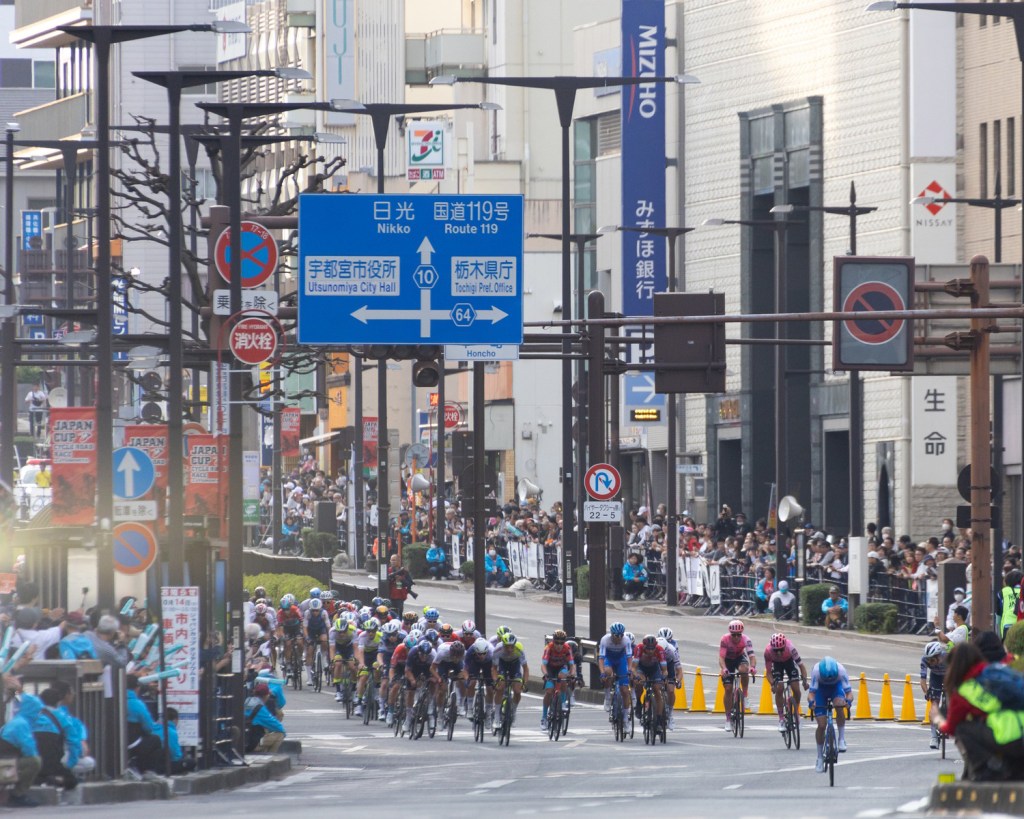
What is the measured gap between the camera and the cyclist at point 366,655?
37.1m

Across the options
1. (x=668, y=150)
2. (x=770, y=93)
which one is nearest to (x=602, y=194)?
(x=668, y=150)

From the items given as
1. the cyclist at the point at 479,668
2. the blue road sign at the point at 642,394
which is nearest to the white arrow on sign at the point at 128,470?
the cyclist at the point at 479,668

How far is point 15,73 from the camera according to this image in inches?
6914

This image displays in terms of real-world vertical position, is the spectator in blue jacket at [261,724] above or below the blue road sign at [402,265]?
below

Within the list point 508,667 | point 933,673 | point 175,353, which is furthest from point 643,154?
point 175,353

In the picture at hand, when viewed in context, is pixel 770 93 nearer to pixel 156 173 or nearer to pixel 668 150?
pixel 668 150

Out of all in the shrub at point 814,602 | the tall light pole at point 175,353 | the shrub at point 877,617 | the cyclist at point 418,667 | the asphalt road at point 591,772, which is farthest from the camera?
the shrub at point 814,602

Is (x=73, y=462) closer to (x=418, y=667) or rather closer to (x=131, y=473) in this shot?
(x=131, y=473)

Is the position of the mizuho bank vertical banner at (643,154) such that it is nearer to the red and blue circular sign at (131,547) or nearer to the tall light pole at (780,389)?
the tall light pole at (780,389)

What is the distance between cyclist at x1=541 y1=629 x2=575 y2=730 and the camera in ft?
108

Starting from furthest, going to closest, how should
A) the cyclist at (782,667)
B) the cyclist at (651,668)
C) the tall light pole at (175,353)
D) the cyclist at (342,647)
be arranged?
the cyclist at (342,647)
the cyclist at (651,668)
the cyclist at (782,667)
the tall light pole at (175,353)

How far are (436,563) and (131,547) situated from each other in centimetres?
4080

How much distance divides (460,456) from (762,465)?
34.6 ft

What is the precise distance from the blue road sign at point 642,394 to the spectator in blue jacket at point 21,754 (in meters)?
39.6
